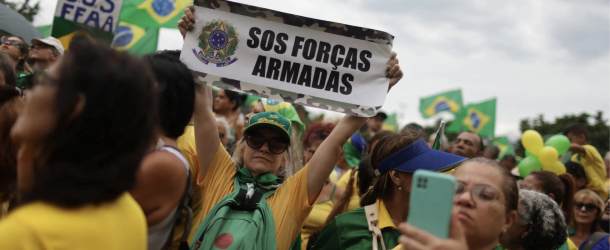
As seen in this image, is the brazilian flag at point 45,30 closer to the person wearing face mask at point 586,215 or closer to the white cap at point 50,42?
the white cap at point 50,42

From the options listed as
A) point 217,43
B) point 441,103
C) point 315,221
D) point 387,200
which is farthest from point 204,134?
point 441,103

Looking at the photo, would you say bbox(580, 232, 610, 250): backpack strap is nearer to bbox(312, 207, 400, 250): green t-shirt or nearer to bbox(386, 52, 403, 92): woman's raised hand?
bbox(312, 207, 400, 250): green t-shirt

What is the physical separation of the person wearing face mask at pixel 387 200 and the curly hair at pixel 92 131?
6.13 ft

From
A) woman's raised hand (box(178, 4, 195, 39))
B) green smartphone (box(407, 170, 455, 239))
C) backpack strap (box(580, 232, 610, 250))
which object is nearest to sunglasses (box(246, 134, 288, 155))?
woman's raised hand (box(178, 4, 195, 39))

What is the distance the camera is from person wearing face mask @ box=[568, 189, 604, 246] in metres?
5.19

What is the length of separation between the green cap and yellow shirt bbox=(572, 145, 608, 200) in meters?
5.25

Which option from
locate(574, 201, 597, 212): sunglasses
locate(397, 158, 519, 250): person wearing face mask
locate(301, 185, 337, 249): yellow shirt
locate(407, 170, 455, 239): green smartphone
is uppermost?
locate(407, 170, 455, 239): green smartphone

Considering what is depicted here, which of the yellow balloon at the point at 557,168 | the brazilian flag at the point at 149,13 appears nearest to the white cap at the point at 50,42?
the brazilian flag at the point at 149,13

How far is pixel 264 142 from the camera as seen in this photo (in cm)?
344

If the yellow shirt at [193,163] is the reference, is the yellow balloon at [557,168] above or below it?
above

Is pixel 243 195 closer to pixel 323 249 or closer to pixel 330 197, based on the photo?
pixel 323 249

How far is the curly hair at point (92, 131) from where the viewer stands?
1401mm

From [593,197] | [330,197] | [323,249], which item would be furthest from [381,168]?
[593,197]

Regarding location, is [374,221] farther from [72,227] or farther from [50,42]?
[50,42]
